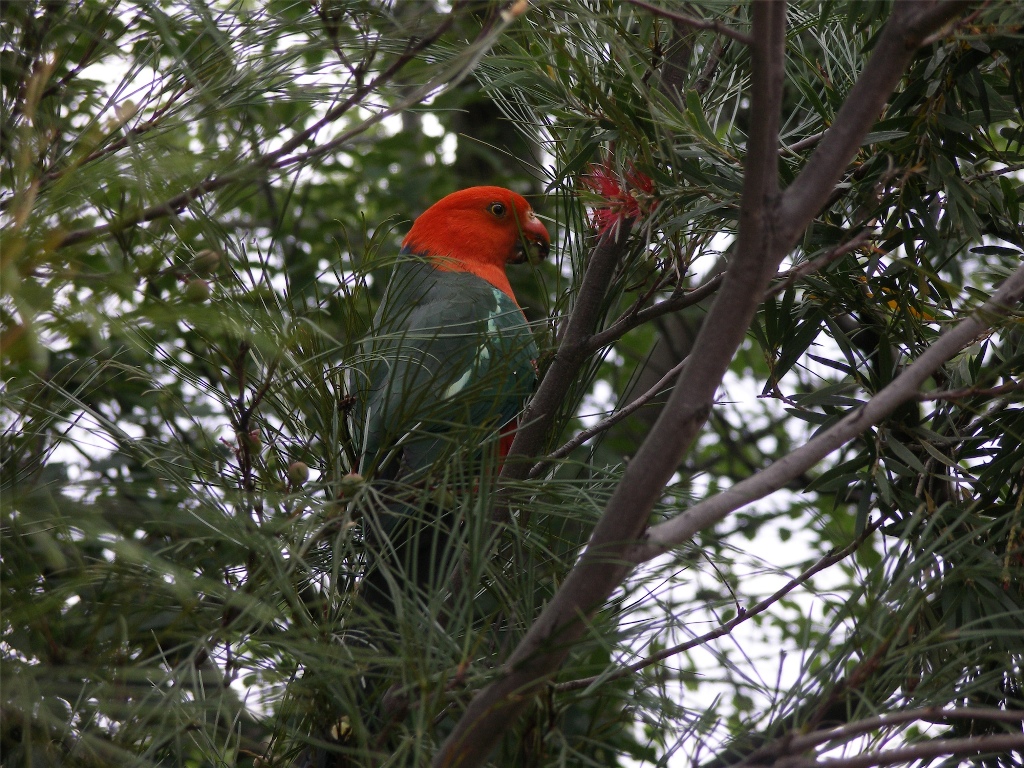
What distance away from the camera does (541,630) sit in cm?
83

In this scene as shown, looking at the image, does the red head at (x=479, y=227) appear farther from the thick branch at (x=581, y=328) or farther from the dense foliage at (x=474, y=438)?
the thick branch at (x=581, y=328)

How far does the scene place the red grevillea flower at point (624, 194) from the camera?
1.25 metres

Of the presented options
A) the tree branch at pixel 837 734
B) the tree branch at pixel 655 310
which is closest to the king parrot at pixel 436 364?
the tree branch at pixel 655 310

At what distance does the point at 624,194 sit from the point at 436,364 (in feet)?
1.90

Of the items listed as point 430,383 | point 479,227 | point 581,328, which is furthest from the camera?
point 479,227

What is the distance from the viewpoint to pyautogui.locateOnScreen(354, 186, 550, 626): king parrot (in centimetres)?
108

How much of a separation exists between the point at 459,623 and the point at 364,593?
35 centimetres

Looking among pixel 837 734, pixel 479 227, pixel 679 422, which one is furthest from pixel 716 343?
pixel 479 227

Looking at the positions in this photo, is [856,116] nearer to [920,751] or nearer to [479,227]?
[920,751]

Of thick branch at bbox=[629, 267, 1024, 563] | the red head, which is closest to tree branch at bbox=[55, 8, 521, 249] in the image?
thick branch at bbox=[629, 267, 1024, 563]

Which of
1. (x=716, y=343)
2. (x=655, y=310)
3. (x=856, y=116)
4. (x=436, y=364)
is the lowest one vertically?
(x=436, y=364)

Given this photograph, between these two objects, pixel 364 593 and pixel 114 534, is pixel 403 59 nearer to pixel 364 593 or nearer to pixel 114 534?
pixel 114 534

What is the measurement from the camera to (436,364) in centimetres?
172

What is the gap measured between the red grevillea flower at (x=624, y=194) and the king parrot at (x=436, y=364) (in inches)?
6.8
